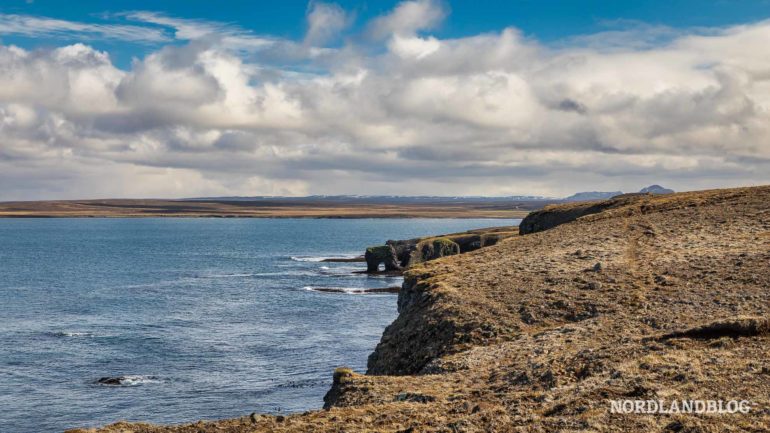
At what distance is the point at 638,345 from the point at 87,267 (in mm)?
146598

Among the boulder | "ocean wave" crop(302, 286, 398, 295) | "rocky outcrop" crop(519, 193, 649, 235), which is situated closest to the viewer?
"rocky outcrop" crop(519, 193, 649, 235)

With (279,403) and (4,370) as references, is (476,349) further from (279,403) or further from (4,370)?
(4,370)

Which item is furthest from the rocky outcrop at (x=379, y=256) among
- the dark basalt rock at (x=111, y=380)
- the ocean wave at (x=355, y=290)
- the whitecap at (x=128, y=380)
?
the dark basalt rock at (x=111, y=380)

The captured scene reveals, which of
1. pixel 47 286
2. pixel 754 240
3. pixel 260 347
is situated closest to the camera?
pixel 754 240

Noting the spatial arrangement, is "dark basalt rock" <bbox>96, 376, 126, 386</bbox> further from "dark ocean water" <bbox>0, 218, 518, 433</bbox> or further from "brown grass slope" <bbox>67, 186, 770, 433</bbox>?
"brown grass slope" <bbox>67, 186, 770, 433</bbox>

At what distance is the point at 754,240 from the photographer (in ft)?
150

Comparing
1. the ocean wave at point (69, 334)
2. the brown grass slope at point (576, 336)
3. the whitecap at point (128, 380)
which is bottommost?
the whitecap at point (128, 380)

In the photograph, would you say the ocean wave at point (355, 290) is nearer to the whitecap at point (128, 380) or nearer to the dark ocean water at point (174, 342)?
the dark ocean water at point (174, 342)

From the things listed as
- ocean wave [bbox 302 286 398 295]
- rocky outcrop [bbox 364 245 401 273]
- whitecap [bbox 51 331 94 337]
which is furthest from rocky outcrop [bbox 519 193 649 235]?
rocky outcrop [bbox 364 245 401 273]

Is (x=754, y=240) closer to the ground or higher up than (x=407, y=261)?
higher up

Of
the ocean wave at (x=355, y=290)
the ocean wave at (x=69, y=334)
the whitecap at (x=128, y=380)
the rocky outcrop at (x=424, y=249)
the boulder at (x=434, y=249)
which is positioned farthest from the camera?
the rocky outcrop at (x=424, y=249)

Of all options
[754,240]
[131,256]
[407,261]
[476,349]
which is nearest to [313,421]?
[476,349]

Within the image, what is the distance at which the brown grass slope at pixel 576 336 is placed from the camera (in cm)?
2044

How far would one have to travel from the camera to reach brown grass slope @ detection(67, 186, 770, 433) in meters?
20.4
